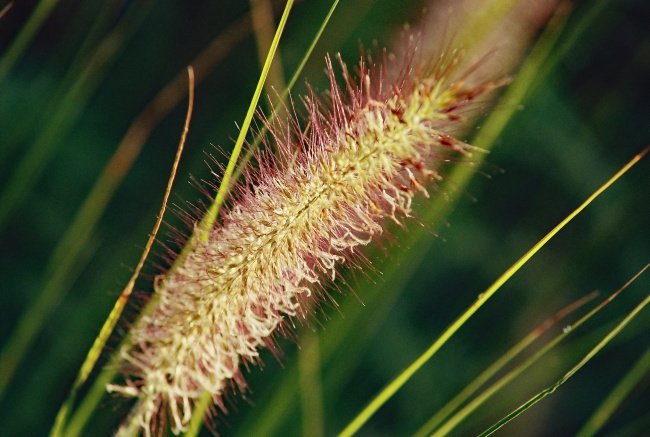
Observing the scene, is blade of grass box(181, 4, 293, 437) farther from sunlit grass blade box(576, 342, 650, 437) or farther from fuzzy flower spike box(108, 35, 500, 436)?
sunlit grass blade box(576, 342, 650, 437)

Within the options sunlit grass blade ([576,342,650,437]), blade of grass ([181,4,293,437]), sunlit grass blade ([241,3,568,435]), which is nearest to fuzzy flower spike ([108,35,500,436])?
blade of grass ([181,4,293,437])

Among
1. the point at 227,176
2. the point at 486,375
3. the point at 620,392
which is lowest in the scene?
the point at 620,392

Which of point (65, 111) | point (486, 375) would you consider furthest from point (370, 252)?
point (65, 111)

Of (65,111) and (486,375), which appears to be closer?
(486,375)

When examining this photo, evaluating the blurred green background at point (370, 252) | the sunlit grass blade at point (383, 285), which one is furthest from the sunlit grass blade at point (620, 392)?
the sunlit grass blade at point (383, 285)

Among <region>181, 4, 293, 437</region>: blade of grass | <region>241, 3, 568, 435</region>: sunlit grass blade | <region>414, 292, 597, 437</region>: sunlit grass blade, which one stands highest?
<region>181, 4, 293, 437</region>: blade of grass

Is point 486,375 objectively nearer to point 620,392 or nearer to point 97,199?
point 620,392

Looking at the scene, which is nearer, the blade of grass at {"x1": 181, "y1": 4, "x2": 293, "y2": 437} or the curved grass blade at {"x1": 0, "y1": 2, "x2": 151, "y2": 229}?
the blade of grass at {"x1": 181, "y1": 4, "x2": 293, "y2": 437}

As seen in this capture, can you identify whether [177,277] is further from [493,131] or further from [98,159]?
[98,159]

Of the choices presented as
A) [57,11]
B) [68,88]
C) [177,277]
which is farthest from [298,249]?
[57,11]
